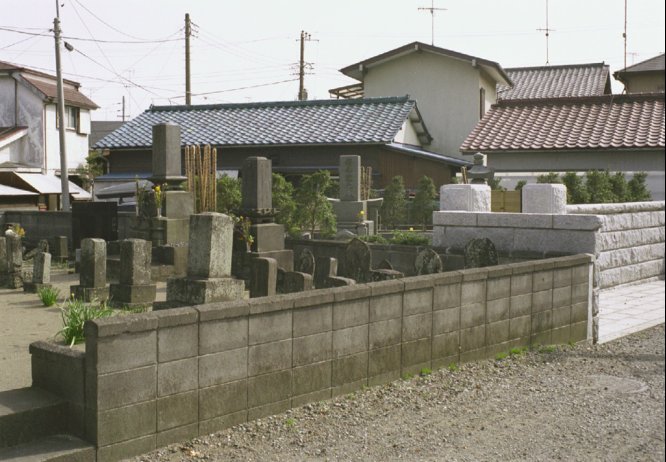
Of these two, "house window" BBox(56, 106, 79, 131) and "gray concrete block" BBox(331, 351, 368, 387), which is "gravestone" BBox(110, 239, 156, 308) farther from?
"house window" BBox(56, 106, 79, 131)

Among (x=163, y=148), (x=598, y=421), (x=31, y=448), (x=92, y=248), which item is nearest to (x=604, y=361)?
(x=598, y=421)

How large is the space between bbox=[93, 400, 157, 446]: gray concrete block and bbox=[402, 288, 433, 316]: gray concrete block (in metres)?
2.75

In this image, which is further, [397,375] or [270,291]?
[270,291]

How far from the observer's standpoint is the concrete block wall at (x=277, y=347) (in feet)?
16.0

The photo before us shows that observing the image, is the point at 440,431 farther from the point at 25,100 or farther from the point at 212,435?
the point at 25,100

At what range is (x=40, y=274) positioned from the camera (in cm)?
1186

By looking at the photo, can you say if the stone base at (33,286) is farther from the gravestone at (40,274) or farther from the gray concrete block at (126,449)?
the gray concrete block at (126,449)

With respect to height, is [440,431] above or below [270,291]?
below

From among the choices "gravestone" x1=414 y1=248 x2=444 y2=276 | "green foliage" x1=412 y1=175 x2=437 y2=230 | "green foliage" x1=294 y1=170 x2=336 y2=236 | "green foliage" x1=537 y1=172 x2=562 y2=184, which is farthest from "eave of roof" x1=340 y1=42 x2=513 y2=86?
"gravestone" x1=414 y1=248 x2=444 y2=276

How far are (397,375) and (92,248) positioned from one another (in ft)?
18.4

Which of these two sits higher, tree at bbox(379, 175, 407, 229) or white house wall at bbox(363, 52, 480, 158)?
white house wall at bbox(363, 52, 480, 158)

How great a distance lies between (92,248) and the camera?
10781 mm

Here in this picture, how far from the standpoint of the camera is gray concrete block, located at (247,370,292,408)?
226 inches

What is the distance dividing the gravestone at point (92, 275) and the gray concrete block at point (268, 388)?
5475 millimetres
